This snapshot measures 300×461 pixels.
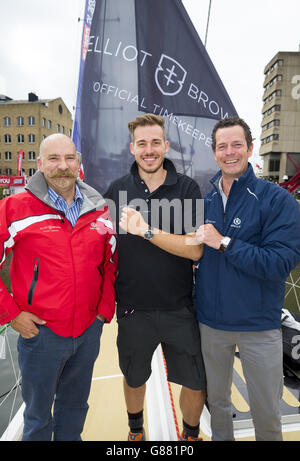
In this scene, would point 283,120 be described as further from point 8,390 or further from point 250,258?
point 250,258

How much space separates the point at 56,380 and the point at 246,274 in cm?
131

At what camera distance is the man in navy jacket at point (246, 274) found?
148cm

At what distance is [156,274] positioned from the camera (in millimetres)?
1700

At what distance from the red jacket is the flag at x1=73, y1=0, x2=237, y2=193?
1213 millimetres

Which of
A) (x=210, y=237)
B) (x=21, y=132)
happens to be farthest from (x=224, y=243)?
(x=21, y=132)

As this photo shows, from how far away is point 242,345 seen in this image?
1615mm

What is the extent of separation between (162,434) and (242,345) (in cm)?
110

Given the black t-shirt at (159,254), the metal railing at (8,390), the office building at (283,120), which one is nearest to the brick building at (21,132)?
the office building at (283,120)

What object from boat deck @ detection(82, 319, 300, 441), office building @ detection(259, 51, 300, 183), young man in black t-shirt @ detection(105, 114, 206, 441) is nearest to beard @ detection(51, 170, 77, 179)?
young man in black t-shirt @ detection(105, 114, 206, 441)

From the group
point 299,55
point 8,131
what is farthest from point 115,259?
point 299,55

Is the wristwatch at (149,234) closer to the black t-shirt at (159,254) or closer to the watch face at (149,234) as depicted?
the watch face at (149,234)

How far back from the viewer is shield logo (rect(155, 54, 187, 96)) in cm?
253

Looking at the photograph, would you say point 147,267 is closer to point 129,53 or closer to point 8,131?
point 129,53

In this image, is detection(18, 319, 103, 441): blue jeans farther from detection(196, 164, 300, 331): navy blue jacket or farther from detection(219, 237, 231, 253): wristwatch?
detection(219, 237, 231, 253): wristwatch
